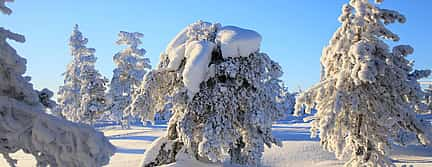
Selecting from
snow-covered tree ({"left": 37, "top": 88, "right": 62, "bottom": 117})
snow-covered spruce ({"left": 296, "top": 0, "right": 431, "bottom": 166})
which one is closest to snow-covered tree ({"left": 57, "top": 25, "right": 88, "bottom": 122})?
snow-covered spruce ({"left": 296, "top": 0, "right": 431, "bottom": 166})

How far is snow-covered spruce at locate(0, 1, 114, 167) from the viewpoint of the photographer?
4199 millimetres

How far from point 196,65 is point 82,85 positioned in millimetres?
25715

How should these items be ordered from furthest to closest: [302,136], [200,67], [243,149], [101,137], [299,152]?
1. [302,136]
2. [299,152]
3. [243,149]
4. [200,67]
5. [101,137]

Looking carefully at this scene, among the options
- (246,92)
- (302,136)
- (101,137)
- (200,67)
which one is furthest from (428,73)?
(302,136)

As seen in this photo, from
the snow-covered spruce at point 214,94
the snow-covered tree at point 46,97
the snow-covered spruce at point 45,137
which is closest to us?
the snow-covered spruce at point 45,137

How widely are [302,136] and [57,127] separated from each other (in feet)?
103

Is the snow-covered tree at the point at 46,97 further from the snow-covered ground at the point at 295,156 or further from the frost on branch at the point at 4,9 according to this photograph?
the snow-covered ground at the point at 295,156

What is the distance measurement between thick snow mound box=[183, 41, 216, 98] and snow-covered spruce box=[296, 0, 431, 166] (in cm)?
395

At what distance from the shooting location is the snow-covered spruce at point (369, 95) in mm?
13141

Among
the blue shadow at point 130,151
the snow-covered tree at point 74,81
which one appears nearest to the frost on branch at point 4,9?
A: the blue shadow at point 130,151

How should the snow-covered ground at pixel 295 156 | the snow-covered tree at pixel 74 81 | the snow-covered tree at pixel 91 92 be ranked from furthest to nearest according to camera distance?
the snow-covered tree at pixel 74 81 < the snow-covered tree at pixel 91 92 < the snow-covered ground at pixel 295 156

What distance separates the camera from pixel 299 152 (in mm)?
26859

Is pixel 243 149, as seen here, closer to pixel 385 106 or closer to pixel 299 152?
pixel 385 106

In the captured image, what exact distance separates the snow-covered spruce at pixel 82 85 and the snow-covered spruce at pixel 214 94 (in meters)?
22.6
